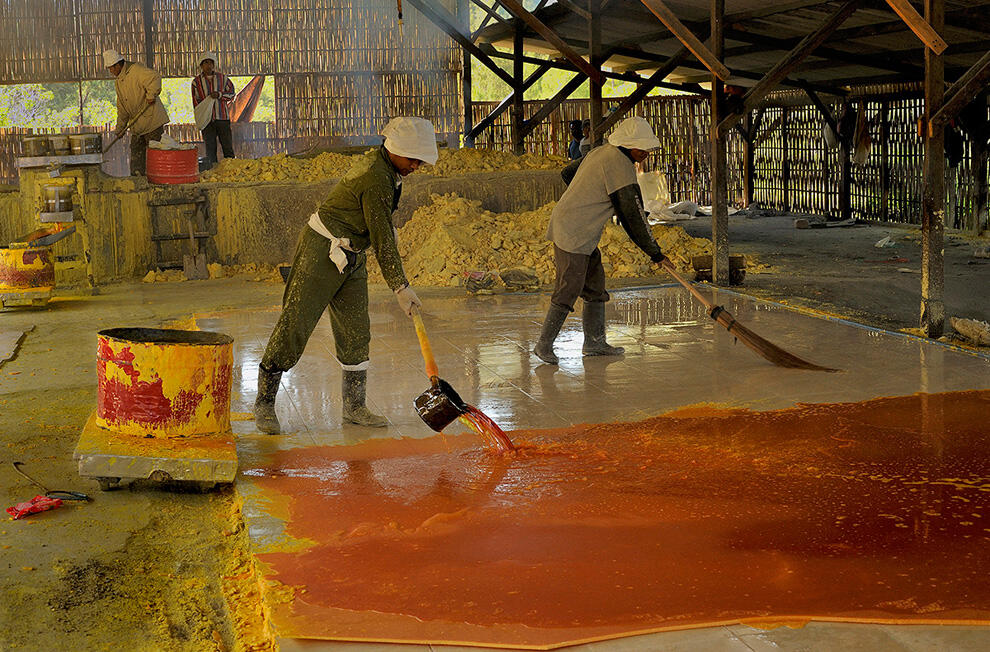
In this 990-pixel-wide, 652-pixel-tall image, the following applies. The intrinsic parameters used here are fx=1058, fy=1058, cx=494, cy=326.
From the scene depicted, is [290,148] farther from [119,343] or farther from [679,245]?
[119,343]

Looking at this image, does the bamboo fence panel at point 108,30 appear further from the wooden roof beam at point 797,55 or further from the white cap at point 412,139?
the white cap at point 412,139

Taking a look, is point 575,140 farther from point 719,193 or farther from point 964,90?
point 964,90

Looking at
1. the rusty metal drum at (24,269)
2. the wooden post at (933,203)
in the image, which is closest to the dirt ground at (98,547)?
the wooden post at (933,203)

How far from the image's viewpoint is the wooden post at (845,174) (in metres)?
18.5

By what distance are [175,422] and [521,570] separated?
6.84ft

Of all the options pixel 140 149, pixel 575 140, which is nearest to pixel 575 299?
pixel 140 149

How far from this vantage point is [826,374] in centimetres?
679

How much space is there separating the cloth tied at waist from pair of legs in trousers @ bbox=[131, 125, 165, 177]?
8.89 m

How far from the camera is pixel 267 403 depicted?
19.1 feet

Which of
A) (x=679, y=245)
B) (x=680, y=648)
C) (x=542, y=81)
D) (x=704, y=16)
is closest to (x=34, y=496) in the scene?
(x=680, y=648)

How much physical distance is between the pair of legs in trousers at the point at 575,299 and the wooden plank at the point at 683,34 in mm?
3184

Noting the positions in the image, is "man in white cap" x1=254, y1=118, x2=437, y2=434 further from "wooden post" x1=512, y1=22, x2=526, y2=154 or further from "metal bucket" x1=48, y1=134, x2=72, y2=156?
"wooden post" x1=512, y1=22, x2=526, y2=154

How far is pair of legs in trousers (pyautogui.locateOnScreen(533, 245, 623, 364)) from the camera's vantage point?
24.0 feet

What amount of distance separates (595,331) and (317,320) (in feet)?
8.45
